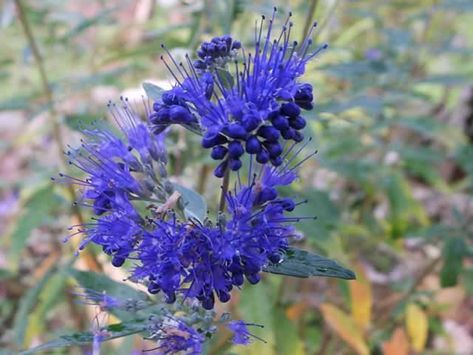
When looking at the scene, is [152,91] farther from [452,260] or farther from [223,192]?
[452,260]

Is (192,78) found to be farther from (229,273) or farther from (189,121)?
(229,273)

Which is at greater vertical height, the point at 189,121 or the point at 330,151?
the point at 330,151

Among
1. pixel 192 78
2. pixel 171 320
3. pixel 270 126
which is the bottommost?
pixel 171 320

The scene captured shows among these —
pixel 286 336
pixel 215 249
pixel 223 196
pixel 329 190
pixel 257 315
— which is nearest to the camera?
pixel 215 249

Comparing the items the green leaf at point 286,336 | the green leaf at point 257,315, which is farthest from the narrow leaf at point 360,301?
the green leaf at point 257,315

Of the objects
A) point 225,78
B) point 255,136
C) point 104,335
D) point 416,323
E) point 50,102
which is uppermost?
point 50,102

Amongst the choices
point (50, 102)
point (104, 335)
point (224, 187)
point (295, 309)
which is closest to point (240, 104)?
point (224, 187)

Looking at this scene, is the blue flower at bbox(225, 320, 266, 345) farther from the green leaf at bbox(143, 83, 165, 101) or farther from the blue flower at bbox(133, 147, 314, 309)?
the green leaf at bbox(143, 83, 165, 101)

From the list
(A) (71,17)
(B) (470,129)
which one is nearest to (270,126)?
(A) (71,17)
